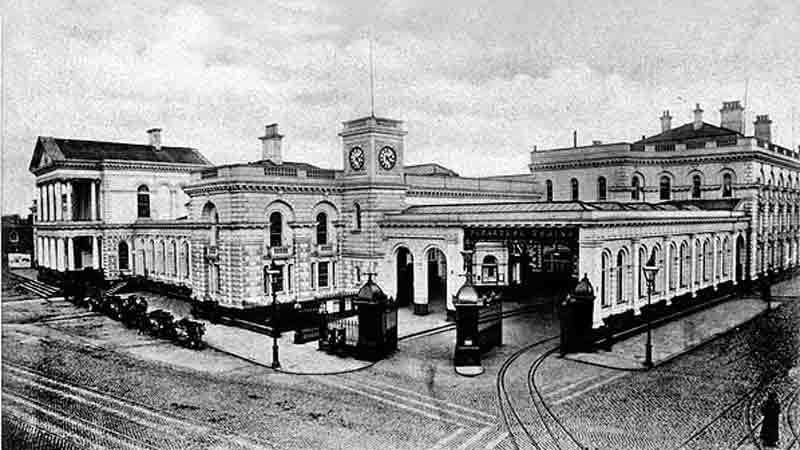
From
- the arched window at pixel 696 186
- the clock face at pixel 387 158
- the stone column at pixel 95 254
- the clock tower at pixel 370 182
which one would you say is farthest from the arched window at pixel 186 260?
the arched window at pixel 696 186

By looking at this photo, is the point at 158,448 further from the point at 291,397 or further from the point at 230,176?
the point at 230,176

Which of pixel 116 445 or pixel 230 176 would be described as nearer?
pixel 116 445

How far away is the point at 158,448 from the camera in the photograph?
36.1 feet

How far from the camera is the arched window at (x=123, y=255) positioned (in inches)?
1284

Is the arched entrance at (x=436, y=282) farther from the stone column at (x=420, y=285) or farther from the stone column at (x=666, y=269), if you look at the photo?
the stone column at (x=666, y=269)

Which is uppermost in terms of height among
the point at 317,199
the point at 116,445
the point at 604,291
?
the point at 317,199

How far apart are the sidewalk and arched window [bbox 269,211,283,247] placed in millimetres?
12882

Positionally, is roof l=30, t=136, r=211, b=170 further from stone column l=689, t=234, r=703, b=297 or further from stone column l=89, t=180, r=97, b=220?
stone column l=689, t=234, r=703, b=297

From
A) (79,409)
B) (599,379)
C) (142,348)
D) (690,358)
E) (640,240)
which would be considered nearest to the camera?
(79,409)

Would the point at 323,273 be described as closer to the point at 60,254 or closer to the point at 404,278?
the point at 404,278

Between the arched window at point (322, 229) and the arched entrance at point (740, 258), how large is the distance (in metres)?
16.7

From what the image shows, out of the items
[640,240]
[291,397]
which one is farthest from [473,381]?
[640,240]

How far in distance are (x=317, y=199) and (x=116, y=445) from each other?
49.7ft

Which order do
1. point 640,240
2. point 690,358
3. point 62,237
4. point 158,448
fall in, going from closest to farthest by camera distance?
1. point 158,448
2. point 690,358
3. point 640,240
4. point 62,237
